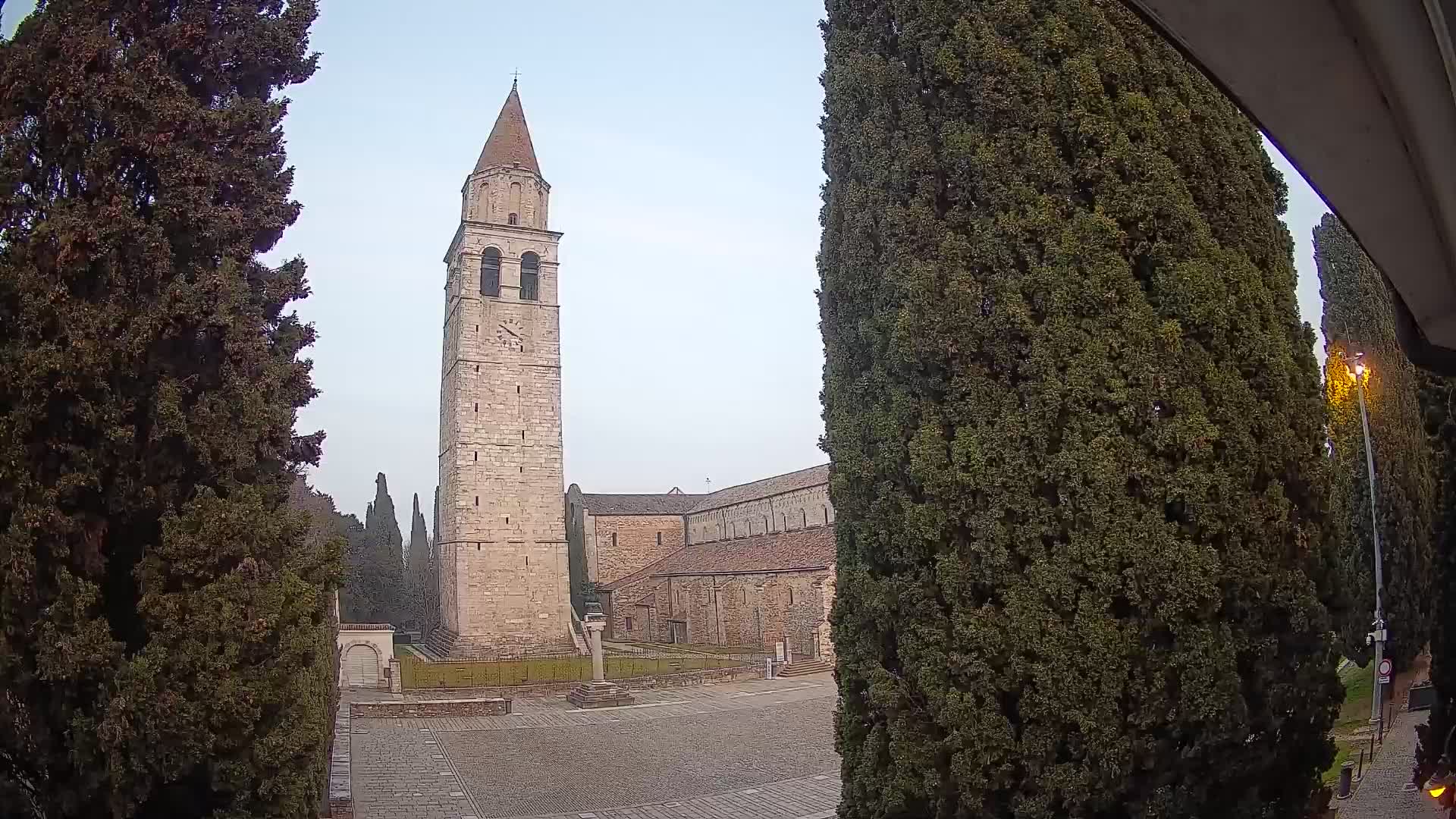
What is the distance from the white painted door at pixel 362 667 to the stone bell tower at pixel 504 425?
16.6 feet

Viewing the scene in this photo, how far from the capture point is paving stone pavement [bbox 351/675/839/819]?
42.4 ft

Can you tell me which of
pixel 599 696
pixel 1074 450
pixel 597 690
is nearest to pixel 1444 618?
pixel 1074 450

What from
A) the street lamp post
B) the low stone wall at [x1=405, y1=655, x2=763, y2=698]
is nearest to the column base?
the low stone wall at [x1=405, y1=655, x2=763, y2=698]

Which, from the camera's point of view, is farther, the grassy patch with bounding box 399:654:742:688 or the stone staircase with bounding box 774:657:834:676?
the stone staircase with bounding box 774:657:834:676

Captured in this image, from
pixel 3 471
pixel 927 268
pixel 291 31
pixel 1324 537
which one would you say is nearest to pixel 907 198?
pixel 927 268

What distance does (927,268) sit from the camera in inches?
237

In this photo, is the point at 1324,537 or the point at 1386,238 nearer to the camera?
the point at 1386,238

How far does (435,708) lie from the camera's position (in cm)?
2170

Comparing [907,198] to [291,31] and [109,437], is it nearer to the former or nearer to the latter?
[291,31]

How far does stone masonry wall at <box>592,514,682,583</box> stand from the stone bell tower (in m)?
12.2

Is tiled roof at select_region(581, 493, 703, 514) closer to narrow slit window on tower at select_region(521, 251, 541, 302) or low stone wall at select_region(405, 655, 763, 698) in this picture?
narrow slit window on tower at select_region(521, 251, 541, 302)

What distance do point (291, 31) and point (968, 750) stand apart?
675cm

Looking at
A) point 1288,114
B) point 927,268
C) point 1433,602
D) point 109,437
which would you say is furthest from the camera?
point 1433,602

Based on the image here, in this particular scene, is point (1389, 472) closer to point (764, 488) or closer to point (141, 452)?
point (141, 452)
